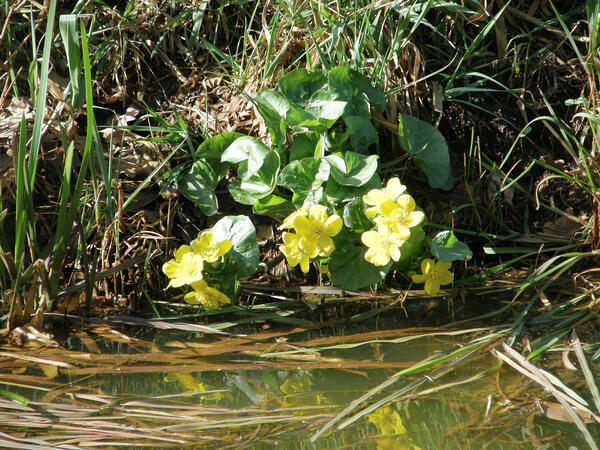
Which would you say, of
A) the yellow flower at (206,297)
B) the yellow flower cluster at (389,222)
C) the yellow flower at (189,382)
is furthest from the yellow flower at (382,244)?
the yellow flower at (189,382)

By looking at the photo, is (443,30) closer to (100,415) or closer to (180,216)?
(180,216)

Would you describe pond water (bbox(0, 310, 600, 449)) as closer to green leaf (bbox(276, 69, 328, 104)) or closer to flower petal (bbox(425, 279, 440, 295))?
flower petal (bbox(425, 279, 440, 295))

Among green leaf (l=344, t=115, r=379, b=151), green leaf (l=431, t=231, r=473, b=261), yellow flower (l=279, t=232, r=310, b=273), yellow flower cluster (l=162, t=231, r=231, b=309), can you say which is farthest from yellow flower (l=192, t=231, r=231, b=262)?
green leaf (l=431, t=231, r=473, b=261)

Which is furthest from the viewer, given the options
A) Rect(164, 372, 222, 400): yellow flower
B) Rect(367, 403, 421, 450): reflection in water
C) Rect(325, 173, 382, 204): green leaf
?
Rect(325, 173, 382, 204): green leaf

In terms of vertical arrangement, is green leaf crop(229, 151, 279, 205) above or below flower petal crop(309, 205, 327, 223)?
below

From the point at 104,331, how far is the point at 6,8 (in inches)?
57.0

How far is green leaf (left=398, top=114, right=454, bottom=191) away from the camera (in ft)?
6.80

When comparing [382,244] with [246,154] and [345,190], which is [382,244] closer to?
[345,190]

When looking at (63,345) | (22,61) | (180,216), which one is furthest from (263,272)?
(22,61)

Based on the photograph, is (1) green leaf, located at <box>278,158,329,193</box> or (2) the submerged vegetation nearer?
(2) the submerged vegetation

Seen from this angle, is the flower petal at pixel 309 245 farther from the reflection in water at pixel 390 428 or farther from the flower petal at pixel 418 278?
the reflection in water at pixel 390 428

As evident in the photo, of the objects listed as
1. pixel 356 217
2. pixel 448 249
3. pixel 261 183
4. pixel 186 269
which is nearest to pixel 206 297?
pixel 186 269

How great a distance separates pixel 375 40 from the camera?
88.2 inches

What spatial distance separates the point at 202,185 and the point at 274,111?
1.27 ft
